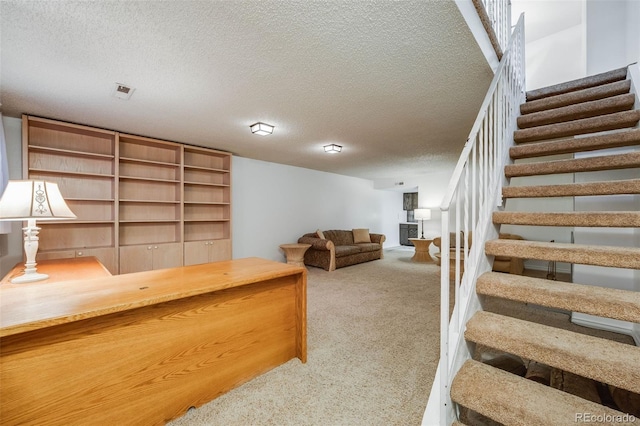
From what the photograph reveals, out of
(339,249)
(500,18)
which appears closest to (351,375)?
(500,18)

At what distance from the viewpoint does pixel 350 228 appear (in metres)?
7.32

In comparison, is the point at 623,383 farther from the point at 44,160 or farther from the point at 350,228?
the point at 350,228

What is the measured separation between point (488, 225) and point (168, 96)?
9.39 feet

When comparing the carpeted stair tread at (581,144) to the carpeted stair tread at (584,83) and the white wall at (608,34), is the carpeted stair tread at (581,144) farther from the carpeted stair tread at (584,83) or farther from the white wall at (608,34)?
the white wall at (608,34)

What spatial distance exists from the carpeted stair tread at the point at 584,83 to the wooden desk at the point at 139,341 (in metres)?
3.38

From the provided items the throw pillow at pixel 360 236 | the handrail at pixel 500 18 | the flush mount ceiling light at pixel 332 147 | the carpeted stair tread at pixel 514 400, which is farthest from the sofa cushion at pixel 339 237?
the carpeted stair tread at pixel 514 400

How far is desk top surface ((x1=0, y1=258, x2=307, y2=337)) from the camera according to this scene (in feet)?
3.45

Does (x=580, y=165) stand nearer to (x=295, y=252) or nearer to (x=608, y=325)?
(x=608, y=325)

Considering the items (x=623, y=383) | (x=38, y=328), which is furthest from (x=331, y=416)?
(x=38, y=328)

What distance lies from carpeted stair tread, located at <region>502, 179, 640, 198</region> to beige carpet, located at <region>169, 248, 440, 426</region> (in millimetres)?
1396

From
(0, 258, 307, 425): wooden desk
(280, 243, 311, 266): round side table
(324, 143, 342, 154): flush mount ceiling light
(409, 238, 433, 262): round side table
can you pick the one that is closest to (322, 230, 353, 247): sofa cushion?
(280, 243, 311, 266): round side table

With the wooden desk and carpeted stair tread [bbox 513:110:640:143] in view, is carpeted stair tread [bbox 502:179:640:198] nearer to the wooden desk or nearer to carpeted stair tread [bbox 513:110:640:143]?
carpeted stair tread [bbox 513:110:640:143]

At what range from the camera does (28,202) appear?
1678 mm

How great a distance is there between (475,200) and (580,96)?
85.0 inches
